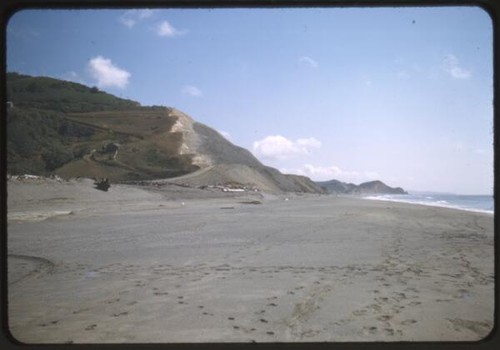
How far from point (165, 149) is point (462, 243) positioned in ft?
99.6

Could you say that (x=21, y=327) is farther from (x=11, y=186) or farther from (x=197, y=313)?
(x=11, y=186)

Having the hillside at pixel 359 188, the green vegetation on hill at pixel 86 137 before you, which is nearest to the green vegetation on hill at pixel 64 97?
the green vegetation on hill at pixel 86 137

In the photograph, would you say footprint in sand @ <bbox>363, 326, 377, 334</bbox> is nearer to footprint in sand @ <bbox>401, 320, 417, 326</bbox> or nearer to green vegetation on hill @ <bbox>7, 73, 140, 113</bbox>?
footprint in sand @ <bbox>401, 320, 417, 326</bbox>

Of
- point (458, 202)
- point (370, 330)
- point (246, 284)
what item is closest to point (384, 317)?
point (370, 330)

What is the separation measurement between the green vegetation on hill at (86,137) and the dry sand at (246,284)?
60.2 feet

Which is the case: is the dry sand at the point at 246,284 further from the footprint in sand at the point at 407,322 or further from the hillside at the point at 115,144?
the hillside at the point at 115,144

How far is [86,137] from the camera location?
3588cm

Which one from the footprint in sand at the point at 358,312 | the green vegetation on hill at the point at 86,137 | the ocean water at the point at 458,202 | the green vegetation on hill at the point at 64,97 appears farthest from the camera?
the green vegetation on hill at the point at 64,97

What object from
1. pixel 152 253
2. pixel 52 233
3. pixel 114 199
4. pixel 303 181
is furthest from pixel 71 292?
pixel 303 181

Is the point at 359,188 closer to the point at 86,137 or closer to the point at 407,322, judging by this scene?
the point at 86,137

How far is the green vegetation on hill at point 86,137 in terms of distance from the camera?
91.3 feet

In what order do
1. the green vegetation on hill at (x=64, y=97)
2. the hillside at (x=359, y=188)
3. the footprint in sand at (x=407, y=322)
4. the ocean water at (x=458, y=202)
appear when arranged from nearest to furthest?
the footprint in sand at (x=407, y=322) → the ocean water at (x=458, y=202) → the green vegetation on hill at (x=64, y=97) → the hillside at (x=359, y=188)

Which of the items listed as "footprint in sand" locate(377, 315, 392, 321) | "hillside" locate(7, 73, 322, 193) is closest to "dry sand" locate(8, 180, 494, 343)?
"footprint in sand" locate(377, 315, 392, 321)

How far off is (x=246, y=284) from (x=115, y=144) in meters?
29.6
